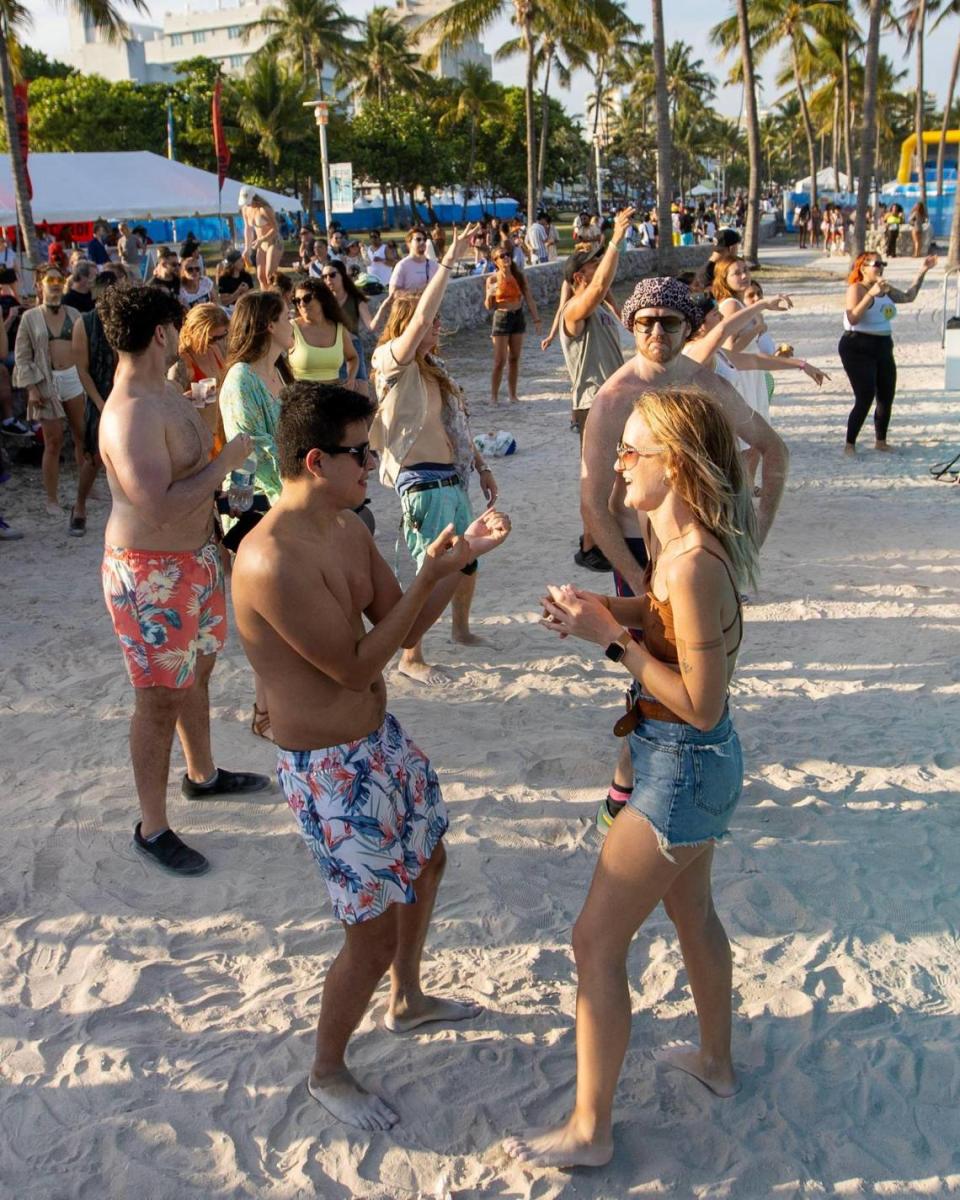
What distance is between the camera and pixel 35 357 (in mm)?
8297

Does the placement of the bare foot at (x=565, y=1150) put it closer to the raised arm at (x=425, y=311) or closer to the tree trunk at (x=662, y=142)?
the raised arm at (x=425, y=311)

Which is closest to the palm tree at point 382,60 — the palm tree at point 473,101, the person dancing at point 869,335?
the palm tree at point 473,101

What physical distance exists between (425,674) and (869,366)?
18.1ft

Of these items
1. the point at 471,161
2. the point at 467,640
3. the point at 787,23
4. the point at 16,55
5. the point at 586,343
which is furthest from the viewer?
the point at 471,161

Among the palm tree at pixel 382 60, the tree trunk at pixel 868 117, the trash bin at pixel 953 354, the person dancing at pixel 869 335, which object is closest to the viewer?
the person dancing at pixel 869 335

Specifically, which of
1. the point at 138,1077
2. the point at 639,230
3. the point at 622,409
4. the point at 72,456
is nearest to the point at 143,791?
the point at 138,1077

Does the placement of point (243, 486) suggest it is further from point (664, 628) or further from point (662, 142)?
point (662, 142)

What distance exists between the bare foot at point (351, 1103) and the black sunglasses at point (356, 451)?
156 cm

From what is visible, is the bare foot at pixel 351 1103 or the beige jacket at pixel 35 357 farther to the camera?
the beige jacket at pixel 35 357

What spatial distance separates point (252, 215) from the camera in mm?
11125

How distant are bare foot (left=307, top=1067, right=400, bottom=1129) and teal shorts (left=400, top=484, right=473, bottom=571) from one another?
2.78 metres

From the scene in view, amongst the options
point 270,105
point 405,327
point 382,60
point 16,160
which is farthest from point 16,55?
point 382,60

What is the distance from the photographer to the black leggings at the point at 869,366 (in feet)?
29.7

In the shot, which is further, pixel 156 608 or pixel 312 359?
pixel 312 359
